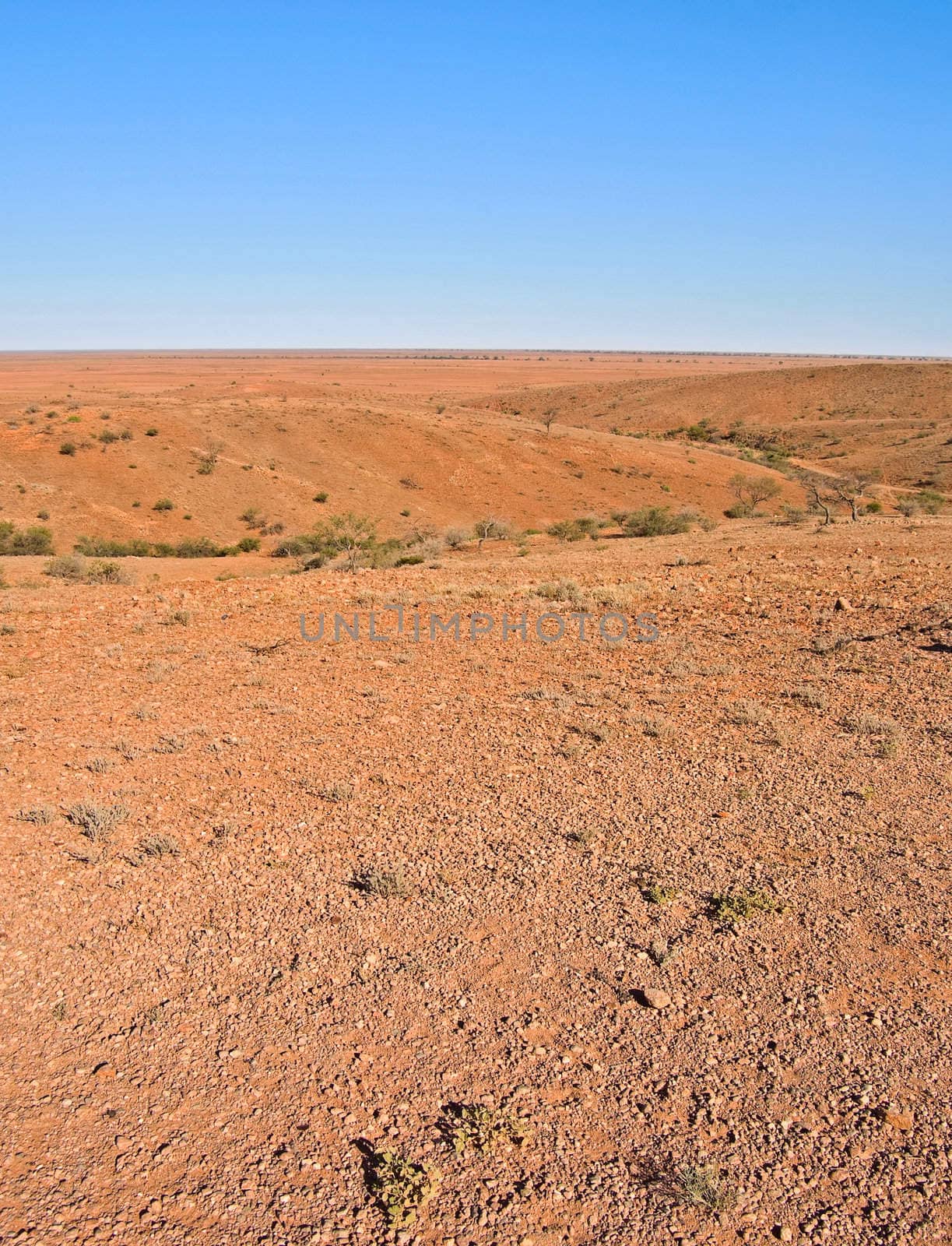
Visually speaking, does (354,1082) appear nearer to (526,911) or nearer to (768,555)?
(526,911)

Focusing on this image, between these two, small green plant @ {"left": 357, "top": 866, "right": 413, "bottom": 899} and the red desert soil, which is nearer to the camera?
the red desert soil

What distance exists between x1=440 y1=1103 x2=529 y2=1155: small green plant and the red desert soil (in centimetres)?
2

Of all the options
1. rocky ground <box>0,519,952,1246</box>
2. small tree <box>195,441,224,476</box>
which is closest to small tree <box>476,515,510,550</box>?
small tree <box>195,441,224,476</box>

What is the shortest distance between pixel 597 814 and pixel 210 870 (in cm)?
272

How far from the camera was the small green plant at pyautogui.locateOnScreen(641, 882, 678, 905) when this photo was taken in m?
5.09

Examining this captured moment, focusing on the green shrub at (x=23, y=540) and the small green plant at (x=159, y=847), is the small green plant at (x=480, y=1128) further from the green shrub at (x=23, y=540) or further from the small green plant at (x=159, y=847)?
the green shrub at (x=23, y=540)

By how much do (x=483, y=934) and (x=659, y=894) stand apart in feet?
3.72

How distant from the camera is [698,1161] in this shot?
3.36m

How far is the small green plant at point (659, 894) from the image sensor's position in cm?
509

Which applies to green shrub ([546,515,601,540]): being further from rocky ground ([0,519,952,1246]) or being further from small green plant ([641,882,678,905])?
small green plant ([641,882,678,905])

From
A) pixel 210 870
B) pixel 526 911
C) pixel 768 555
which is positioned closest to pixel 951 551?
pixel 768 555

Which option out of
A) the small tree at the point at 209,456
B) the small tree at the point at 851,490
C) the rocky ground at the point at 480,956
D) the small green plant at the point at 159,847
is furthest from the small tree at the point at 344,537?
the small tree at the point at 851,490

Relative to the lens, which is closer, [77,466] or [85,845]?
[85,845]

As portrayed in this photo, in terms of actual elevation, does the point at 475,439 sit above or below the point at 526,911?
above
